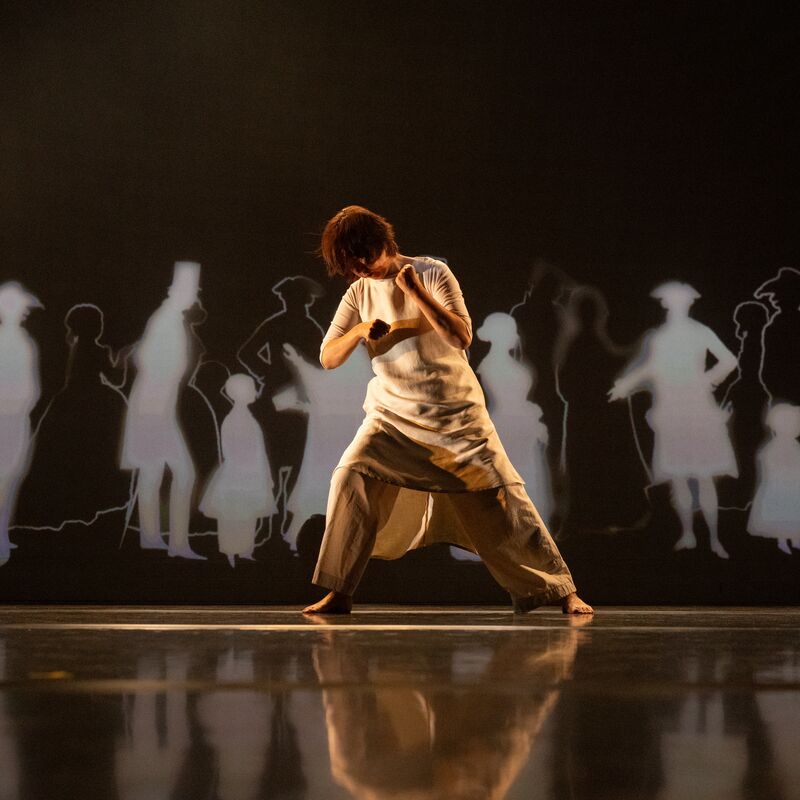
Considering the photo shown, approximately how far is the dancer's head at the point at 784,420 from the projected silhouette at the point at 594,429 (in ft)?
2.03

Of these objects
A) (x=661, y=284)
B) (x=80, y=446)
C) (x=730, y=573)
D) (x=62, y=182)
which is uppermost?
(x=62, y=182)


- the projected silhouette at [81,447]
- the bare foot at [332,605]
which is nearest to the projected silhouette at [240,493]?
the projected silhouette at [81,447]

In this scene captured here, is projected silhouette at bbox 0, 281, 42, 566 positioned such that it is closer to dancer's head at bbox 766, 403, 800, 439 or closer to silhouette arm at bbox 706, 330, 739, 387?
→ silhouette arm at bbox 706, 330, 739, 387

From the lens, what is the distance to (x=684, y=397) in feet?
15.1

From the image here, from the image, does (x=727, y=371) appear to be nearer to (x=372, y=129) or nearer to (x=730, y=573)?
(x=730, y=573)

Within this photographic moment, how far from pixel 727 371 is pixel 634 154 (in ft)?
3.47

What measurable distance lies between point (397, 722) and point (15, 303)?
4.11 m

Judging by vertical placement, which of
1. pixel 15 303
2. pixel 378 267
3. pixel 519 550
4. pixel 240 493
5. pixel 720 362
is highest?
pixel 15 303

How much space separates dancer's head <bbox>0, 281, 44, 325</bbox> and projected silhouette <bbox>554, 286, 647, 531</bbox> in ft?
7.75

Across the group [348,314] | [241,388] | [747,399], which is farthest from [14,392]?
[747,399]

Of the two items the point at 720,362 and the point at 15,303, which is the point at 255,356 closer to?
the point at 15,303

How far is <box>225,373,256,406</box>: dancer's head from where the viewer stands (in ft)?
15.0

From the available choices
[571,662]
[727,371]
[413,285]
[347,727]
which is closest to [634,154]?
[727,371]

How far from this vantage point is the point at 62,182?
473 centimetres
